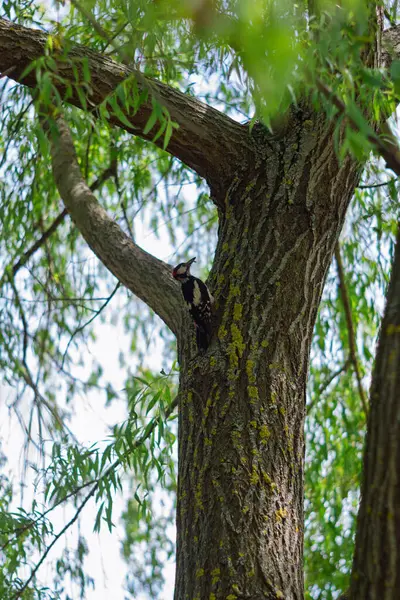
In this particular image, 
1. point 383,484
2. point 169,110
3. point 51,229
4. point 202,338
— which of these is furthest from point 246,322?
point 51,229

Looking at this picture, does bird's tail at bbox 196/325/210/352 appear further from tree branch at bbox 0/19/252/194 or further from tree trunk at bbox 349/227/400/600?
tree trunk at bbox 349/227/400/600

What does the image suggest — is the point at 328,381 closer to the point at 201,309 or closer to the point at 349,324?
the point at 349,324

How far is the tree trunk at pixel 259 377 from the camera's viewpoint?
193cm

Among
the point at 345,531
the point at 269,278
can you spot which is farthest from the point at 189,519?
the point at 345,531

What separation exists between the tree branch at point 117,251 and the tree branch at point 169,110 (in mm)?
225

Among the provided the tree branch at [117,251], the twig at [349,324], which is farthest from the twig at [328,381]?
the tree branch at [117,251]

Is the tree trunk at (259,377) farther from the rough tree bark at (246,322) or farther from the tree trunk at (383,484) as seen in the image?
the tree trunk at (383,484)

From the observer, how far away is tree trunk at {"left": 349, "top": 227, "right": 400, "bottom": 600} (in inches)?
58.0

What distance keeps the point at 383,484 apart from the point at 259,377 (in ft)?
2.38

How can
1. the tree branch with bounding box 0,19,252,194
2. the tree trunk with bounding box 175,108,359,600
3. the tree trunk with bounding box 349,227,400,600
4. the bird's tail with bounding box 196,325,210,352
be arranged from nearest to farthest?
the tree trunk with bounding box 349,227,400,600 → the tree trunk with bounding box 175,108,359,600 → the bird's tail with bounding box 196,325,210,352 → the tree branch with bounding box 0,19,252,194

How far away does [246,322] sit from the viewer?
7.47 feet

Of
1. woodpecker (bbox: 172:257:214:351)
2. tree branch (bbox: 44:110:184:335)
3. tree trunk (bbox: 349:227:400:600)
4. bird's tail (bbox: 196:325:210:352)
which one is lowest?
tree trunk (bbox: 349:227:400:600)

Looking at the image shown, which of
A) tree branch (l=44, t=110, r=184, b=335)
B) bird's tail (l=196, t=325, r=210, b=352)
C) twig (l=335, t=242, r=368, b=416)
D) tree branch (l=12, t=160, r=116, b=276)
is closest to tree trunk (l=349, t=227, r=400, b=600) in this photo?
bird's tail (l=196, t=325, r=210, b=352)

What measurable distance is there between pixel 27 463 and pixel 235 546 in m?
1.55
